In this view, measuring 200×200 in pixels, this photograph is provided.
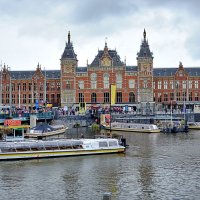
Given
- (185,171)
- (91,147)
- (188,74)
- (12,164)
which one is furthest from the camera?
(188,74)

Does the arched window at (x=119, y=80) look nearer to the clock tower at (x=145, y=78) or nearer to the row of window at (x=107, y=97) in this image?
the row of window at (x=107, y=97)

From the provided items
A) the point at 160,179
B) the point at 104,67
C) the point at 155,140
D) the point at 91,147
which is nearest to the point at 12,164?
the point at 91,147

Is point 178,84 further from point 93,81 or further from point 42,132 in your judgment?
point 42,132

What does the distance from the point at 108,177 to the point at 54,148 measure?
1211 cm

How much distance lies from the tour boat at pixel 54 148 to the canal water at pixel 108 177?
1.13 m

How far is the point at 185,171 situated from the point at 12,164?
1636 centimetres

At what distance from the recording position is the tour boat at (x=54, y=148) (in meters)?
47.7

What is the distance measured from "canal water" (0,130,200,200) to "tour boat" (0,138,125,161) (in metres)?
1.13

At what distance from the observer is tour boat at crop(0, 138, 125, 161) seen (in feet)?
156

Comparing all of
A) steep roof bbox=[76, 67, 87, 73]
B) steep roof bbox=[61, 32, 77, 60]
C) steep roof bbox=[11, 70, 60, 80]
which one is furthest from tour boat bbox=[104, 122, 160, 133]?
steep roof bbox=[11, 70, 60, 80]

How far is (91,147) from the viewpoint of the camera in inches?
2041

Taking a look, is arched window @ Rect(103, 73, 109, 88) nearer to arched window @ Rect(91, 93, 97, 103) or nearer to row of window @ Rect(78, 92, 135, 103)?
row of window @ Rect(78, 92, 135, 103)

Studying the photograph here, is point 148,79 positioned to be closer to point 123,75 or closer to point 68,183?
point 123,75

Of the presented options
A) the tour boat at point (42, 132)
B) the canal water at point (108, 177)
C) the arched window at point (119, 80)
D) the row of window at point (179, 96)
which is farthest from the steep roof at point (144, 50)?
the canal water at point (108, 177)
